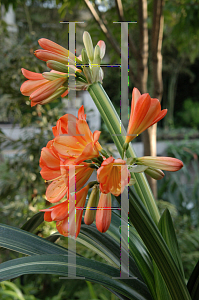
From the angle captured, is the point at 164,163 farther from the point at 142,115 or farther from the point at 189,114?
the point at 189,114

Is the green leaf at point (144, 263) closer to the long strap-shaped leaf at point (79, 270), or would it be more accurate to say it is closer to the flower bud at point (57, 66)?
the long strap-shaped leaf at point (79, 270)

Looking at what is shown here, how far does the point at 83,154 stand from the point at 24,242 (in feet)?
0.52

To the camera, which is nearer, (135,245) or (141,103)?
(141,103)

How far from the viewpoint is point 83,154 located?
0.58 feet

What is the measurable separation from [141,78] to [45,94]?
988 millimetres

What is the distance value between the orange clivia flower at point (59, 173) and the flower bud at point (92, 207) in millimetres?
12

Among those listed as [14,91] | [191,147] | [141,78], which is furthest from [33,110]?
[191,147]

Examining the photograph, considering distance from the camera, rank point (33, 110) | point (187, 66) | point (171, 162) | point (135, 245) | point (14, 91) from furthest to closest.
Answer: point (187, 66) → point (33, 110) → point (14, 91) → point (135, 245) → point (171, 162)

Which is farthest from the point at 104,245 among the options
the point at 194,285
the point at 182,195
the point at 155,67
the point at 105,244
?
the point at 182,195

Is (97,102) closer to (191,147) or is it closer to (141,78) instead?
(141,78)

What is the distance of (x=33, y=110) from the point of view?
1.24 m

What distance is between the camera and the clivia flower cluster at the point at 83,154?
178mm

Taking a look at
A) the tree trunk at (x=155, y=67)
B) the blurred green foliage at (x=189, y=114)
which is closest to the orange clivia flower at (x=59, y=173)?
the tree trunk at (x=155, y=67)

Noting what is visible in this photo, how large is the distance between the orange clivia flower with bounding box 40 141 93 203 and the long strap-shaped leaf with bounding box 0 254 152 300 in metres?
0.06
